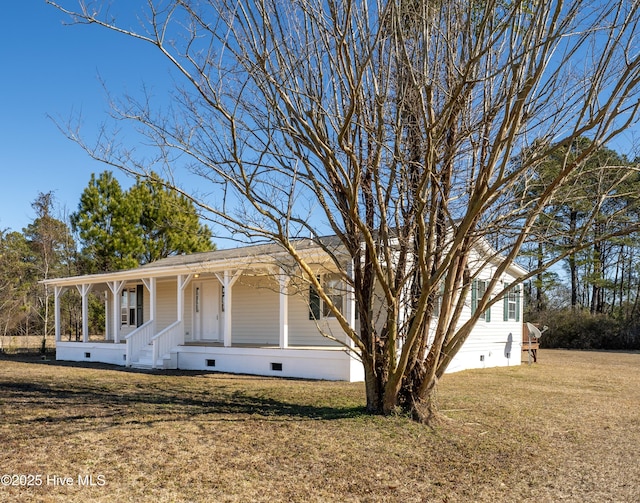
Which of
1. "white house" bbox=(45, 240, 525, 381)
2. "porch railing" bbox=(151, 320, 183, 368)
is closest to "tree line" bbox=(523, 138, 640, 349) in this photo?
"white house" bbox=(45, 240, 525, 381)

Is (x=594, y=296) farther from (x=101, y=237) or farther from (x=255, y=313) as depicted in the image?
(x=101, y=237)

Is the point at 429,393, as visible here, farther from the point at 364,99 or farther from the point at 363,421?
the point at 364,99

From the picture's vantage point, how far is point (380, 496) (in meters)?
4.64

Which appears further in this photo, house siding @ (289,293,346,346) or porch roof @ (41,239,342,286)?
house siding @ (289,293,346,346)

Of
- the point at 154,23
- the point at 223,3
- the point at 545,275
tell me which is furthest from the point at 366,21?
the point at 545,275

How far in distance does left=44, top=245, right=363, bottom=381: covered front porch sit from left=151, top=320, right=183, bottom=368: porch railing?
1.1 inches

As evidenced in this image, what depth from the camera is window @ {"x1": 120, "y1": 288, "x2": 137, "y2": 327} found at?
19984 millimetres

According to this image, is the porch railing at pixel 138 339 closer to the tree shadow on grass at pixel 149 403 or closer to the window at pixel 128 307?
the window at pixel 128 307

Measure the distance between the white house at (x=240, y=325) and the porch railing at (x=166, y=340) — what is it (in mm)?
28

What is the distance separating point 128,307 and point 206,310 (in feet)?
15.2

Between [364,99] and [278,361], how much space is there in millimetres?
7755

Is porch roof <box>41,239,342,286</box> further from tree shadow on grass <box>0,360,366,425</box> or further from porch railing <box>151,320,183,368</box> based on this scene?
tree shadow on grass <box>0,360,366,425</box>

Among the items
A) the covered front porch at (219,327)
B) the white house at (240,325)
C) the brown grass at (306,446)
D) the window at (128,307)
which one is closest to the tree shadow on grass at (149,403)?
the brown grass at (306,446)

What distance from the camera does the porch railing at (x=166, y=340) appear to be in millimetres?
15070
